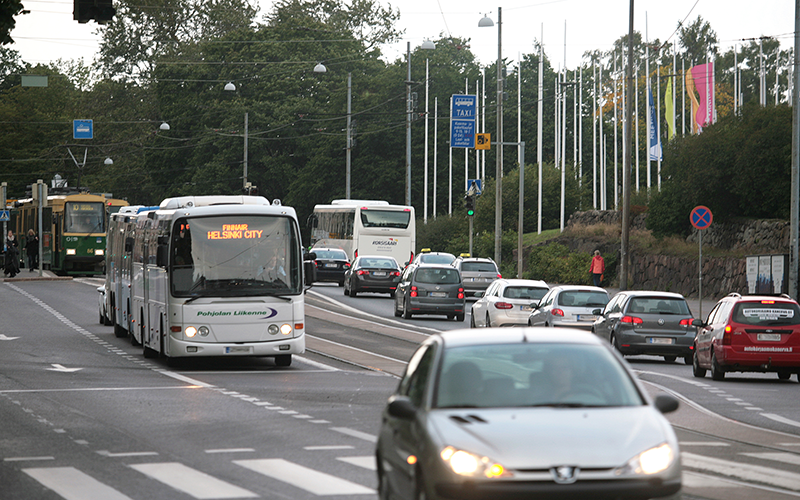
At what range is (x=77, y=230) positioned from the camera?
54.1m

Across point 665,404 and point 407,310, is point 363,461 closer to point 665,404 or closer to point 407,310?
point 665,404

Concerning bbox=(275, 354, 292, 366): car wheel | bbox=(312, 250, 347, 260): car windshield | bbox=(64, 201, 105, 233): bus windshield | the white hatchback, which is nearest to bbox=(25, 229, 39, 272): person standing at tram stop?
bbox=(64, 201, 105, 233): bus windshield

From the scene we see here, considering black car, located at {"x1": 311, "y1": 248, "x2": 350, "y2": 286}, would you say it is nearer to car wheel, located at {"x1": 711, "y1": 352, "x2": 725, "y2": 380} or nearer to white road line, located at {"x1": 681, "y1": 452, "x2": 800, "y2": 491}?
car wheel, located at {"x1": 711, "y1": 352, "x2": 725, "y2": 380}

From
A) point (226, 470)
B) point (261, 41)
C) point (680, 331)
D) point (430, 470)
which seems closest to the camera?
point (430, 470)

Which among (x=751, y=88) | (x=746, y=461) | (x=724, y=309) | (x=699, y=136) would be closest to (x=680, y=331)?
(x=724, y=309)

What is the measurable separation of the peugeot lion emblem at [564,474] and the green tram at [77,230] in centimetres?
4968

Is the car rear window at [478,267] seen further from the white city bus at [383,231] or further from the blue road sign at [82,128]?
the blue road sign at [82,128]

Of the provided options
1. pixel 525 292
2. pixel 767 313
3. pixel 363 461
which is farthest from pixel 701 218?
pixel 363 461

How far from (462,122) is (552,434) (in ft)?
152

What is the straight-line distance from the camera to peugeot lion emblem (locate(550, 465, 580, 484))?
6340mm

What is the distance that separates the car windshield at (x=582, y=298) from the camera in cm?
2755

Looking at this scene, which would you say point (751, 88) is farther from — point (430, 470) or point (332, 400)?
point (430, 470)

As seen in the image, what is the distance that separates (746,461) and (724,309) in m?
10.7

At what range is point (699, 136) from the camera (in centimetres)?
4503
